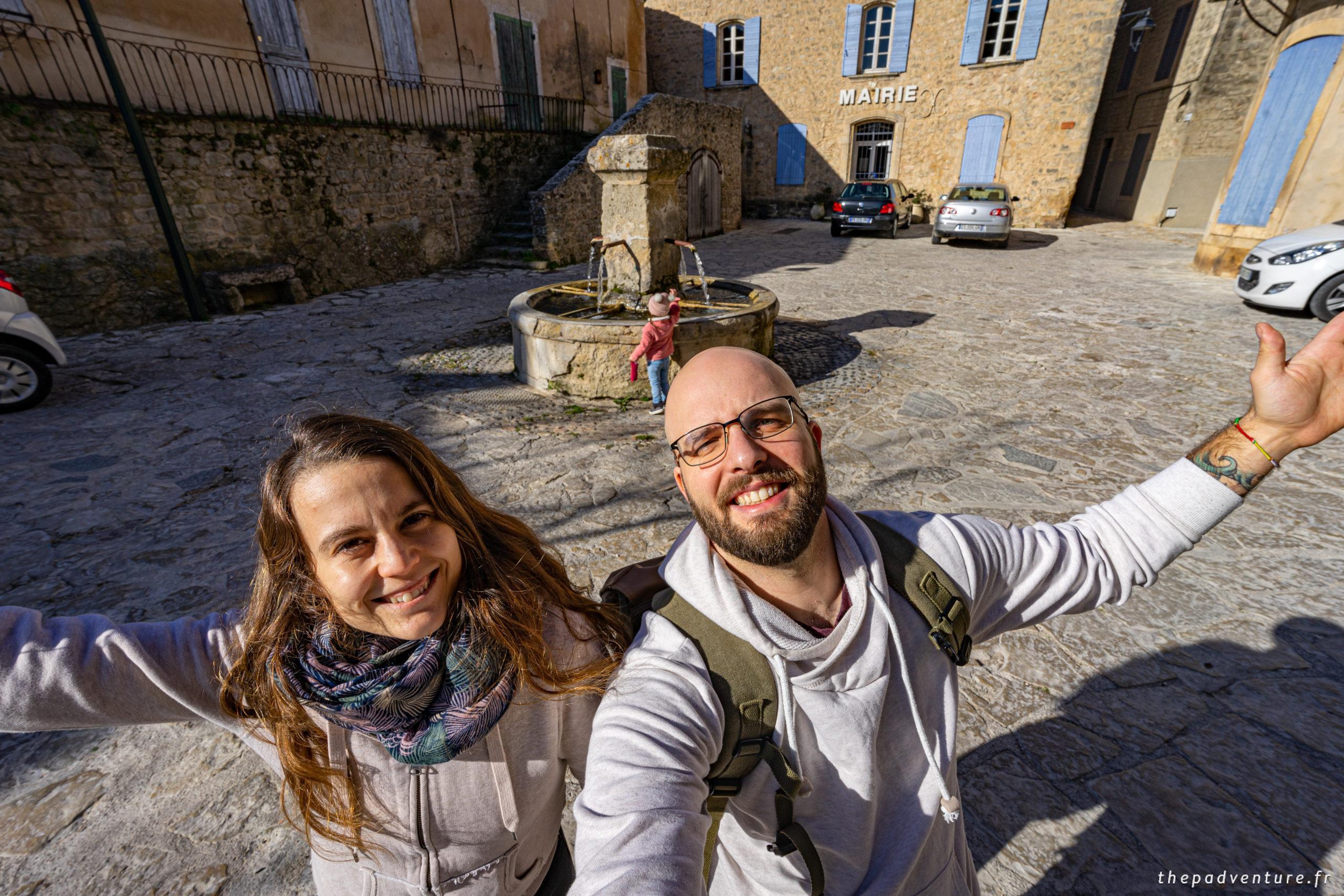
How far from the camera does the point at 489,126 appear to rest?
41.9 feet

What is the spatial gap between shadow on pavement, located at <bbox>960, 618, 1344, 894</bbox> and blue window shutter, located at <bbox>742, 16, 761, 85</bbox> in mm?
21819

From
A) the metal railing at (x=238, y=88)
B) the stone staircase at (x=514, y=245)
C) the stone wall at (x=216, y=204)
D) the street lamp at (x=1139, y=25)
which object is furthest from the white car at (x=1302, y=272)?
the metal railing at (x=238, y=88)

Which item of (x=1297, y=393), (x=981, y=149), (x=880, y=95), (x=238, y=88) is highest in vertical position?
(x=880, y=95)

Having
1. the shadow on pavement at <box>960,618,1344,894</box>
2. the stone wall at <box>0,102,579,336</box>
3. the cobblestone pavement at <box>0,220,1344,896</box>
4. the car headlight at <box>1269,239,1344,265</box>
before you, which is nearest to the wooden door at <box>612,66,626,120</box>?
the stone wall at <box>0,102,579,336</box>

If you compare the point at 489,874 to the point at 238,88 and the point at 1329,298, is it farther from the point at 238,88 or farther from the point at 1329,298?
the point at 238,88

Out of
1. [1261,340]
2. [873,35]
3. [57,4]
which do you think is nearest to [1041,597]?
[1261,340]

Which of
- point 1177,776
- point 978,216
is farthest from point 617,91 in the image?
point 1177,776

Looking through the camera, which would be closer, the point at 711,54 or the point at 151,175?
the point at 151,175

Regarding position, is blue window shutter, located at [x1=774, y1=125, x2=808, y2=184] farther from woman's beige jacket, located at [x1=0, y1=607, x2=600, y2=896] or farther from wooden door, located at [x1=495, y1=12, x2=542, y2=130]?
woman's beige jacket, located at [x1=0, y1=607, x2=600, y2=896]

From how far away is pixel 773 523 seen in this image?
4.17 ft

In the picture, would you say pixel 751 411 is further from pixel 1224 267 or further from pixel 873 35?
pixel 873 35

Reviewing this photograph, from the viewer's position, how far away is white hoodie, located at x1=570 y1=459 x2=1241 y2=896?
1.02 metres

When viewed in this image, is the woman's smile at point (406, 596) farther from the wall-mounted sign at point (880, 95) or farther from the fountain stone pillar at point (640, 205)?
the wall-mounted sign at point (880, 95)

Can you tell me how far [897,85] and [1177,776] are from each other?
20.8m
